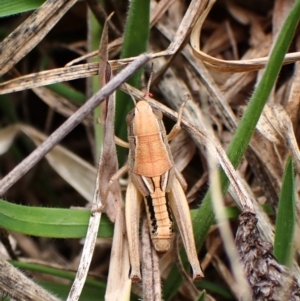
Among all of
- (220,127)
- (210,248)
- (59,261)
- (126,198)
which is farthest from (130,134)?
(59,261)

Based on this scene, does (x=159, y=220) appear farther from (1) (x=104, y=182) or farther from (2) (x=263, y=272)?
(2) (x=263, y=272)

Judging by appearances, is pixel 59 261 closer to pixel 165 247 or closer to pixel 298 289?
pixel 165 247

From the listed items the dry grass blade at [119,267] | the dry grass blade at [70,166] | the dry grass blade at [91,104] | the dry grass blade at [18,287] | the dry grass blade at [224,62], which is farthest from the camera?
the dry grass blade at [70,166]

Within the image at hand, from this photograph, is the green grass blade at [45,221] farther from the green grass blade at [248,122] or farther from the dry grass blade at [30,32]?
the dry grass blade at [30,32]

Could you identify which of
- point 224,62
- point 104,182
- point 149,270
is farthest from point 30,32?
point 149,270

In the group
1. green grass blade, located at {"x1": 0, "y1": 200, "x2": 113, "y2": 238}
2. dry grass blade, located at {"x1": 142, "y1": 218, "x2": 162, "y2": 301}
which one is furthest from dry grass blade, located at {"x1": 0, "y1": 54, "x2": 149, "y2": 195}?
dry grass blade, located at {"x1": 142, "y1": 218, "x2": 162, "y2": 301}

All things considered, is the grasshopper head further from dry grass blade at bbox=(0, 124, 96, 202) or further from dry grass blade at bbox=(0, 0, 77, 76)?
dry grass blade at bbox=(0, 0, 77, 76)

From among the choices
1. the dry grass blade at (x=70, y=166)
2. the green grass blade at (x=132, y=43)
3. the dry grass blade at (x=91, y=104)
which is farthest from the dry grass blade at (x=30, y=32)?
the dry grass blade at (x=91, y=104)
